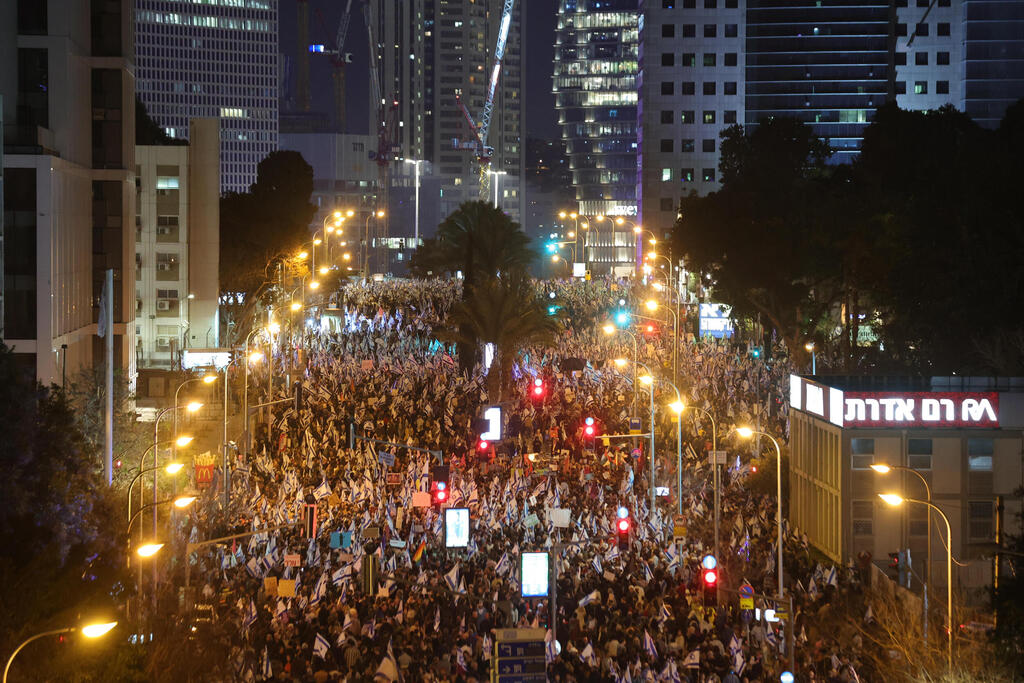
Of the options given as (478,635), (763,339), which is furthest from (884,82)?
(478,635)

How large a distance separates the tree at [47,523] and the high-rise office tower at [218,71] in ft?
508

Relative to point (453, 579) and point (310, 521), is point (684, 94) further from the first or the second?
point (453, 579)

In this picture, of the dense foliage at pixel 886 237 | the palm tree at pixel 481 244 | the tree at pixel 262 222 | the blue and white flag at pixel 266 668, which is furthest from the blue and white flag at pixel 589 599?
the tree at pixel 262 222

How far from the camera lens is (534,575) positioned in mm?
20406

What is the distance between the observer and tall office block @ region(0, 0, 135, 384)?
34.7 m

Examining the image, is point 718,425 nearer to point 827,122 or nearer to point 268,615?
point 268,615

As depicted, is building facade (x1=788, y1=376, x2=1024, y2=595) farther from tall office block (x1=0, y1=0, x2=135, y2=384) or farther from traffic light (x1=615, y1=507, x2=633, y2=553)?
tall office block (x1=0, y1=0, x2=135, y2=384)

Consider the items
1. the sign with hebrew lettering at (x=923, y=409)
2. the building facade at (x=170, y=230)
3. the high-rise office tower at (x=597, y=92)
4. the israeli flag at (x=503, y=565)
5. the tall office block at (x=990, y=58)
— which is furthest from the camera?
the high-rise office tower at (x=597, y=92)

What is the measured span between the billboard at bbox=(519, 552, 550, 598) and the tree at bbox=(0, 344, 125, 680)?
21.1 ft

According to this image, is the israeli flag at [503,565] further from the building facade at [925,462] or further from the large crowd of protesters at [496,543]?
the building facade at [925,462]

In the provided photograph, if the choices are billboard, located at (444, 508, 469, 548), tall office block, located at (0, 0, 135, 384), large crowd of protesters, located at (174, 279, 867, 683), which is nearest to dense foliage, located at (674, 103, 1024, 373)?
large crowd of protesters, located at (174, 279, 867, 683)

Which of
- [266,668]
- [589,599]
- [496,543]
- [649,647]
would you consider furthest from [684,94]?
[266,668]

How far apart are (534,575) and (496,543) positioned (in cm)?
298

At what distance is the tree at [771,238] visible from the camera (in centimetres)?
5016
